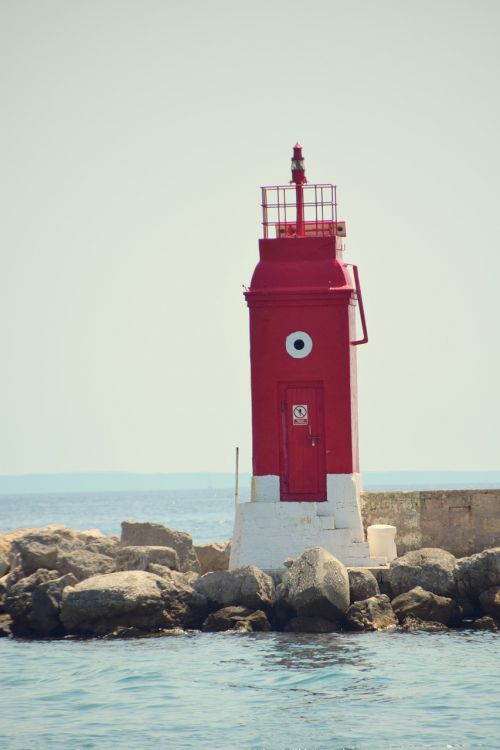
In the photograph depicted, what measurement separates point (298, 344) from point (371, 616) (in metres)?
4.26

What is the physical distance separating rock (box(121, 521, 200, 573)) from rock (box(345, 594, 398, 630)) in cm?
423

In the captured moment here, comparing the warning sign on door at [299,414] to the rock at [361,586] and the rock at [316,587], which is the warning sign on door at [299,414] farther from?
the rock at [361,586]

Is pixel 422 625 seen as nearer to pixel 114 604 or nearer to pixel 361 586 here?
pixel 361 586

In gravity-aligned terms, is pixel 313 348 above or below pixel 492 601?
above

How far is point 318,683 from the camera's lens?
17.4m

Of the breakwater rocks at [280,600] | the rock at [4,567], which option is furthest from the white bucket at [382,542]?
the rock at [4,567]

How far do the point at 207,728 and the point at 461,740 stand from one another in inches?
106

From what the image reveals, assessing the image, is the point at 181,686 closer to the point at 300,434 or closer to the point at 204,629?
the point at 204,629

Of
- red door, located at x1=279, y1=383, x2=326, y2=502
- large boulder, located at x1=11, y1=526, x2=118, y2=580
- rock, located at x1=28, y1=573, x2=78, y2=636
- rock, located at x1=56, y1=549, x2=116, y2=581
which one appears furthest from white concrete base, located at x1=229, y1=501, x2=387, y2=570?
rock, located at x1=28, y1=573, x2=78, y2=636

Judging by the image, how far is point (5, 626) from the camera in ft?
70.9

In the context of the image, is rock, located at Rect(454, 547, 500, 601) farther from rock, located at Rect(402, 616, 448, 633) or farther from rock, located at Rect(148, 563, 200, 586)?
rock, located at Rect(148, 563, 200, 586)

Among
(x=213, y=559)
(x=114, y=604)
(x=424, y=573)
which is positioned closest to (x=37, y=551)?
(x=114, y=604)

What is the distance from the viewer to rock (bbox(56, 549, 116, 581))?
2264cm

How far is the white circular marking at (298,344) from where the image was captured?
22.2m
